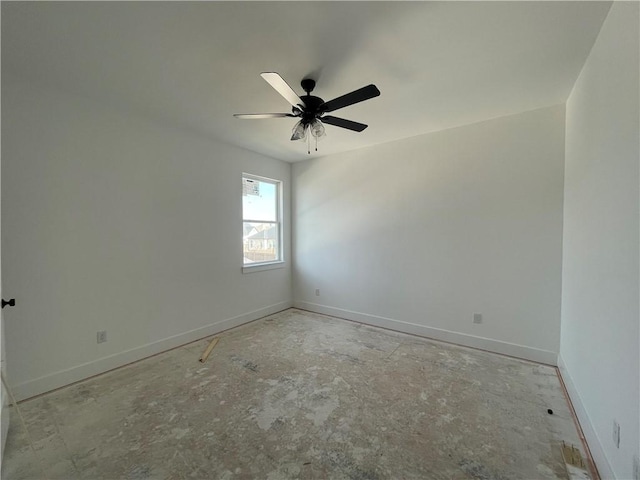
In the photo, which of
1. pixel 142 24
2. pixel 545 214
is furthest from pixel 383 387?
pixel 142 24

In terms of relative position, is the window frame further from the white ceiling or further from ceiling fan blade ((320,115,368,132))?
ceiling fan blade ((320,115,368,132))

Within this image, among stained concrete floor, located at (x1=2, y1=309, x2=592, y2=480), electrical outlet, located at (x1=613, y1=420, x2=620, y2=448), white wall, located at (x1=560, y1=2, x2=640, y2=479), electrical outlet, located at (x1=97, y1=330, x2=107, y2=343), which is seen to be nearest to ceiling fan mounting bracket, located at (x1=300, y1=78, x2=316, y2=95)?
white wall, located at (x1=560, y1=2, x2=640, y2=479)

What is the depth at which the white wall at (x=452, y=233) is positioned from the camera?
8.59ft

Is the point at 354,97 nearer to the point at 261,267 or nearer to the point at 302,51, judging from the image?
the point at 302,51

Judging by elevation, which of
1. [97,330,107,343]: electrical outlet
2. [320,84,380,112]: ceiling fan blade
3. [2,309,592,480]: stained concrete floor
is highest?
[320,84,380,112]: ceiling fan blade

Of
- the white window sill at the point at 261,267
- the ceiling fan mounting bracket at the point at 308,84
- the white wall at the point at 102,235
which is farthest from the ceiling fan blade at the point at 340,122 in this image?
the white window sill at the point at 261,267

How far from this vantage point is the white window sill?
3873 millimetres

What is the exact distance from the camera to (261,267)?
161 inches

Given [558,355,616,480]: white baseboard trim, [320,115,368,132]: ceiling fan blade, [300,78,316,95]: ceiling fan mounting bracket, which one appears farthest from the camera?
[320,115,368,132]: ceiling fan blade

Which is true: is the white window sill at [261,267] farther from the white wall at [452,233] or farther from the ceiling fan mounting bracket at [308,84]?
the ceiling fan mounting bracket at [308,84]

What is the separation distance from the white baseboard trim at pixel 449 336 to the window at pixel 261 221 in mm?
1183

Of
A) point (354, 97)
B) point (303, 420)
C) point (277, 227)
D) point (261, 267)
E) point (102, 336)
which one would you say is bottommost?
point (303, 420)

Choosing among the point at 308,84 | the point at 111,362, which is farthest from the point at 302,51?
the point at 111,362

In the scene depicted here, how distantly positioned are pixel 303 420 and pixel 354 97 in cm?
226
